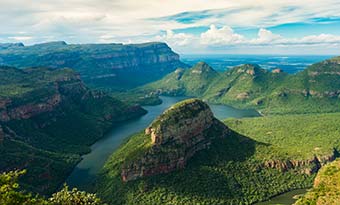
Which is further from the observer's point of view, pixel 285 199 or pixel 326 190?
pixel 285 199

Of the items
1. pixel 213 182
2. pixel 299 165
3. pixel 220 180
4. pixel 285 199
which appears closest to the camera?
pixel 213 182

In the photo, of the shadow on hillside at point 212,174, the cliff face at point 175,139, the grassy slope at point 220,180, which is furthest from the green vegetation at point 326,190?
the cliff face at point 175,139

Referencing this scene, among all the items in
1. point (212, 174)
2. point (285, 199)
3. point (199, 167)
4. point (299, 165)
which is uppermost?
point (199, 167)

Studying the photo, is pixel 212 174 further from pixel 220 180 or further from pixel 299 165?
pixel 299 165

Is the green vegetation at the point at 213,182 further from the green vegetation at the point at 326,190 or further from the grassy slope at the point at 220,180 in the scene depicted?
the green vegetation at the point at 326,190

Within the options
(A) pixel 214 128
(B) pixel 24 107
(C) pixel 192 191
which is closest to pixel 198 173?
(C) pixel 192 191

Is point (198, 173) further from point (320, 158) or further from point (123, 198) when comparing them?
point (320, 158)

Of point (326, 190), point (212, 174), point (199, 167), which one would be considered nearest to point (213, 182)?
point (212, 174)
